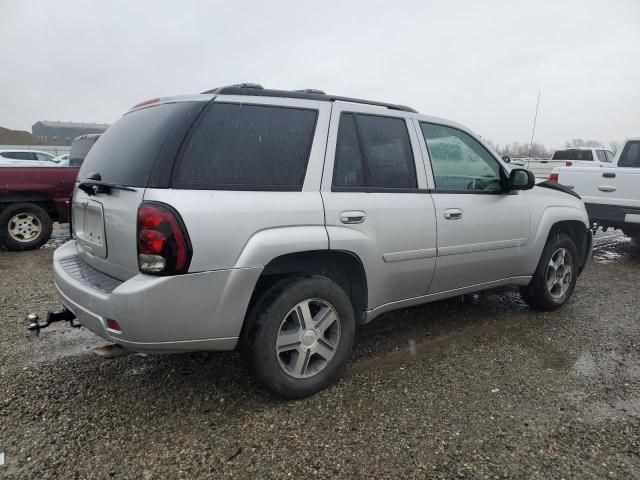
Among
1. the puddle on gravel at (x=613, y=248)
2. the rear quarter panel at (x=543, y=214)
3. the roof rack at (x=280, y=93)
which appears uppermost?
the roof rack at (x=280, y=93)

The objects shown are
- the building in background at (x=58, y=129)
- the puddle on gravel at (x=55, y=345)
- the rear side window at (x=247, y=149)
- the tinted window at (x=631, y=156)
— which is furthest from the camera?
the building in background at (x=58, y=129)

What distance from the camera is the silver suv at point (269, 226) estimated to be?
2289mm

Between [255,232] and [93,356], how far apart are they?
184 centimetres

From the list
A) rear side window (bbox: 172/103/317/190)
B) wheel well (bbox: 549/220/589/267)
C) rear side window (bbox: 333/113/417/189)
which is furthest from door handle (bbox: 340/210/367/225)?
wheel well (bbox: 549/220/589/267)

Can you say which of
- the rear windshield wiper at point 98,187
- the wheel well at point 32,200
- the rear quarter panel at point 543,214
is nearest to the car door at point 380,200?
the rear windshield wiper at point 98,187

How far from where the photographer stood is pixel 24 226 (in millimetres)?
6750

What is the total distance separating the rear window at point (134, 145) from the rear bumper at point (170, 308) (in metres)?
0.56

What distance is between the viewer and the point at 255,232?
243 cm

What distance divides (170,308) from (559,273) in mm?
3771

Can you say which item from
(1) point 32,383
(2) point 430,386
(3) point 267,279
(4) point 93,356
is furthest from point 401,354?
(1) point 32,383

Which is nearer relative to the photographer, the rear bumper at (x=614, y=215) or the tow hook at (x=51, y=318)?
the tow hook at (x=51, y=318)

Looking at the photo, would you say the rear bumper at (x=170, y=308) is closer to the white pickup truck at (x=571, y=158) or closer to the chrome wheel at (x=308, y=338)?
the chrome wheel at (x=308, y=338)

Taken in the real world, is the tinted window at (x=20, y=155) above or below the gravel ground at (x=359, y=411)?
above

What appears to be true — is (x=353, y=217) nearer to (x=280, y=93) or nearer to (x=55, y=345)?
(x=280, y=93)
